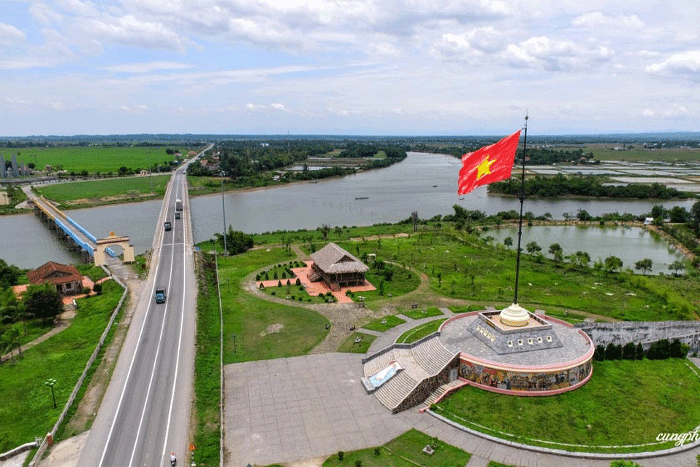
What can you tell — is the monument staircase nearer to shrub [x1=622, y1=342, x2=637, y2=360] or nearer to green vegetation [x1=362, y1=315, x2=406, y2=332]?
green vegetation [x1=362, y1=315, x2=406, y2=332]

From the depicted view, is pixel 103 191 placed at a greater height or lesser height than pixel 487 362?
greater

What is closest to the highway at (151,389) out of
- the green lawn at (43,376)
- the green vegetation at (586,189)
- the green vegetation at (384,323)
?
the green lawn at (43,376)

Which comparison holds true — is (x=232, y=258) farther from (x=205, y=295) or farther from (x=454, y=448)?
(x=454, y=448)

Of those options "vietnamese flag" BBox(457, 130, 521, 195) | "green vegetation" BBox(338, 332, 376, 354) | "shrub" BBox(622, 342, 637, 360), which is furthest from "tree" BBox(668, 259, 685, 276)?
"green vegetation" BBox(338, 332, 376, 354)

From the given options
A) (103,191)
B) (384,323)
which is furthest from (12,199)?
(384,323)

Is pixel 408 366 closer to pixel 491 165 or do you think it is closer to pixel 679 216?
pixel 491 165

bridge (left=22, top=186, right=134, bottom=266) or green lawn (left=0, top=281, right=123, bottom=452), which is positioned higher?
bridge (left=22, top=186, right=134, bottom=266)

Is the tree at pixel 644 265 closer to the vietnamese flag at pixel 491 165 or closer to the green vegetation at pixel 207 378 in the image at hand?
the vietnamese flag at pixel 491 165
